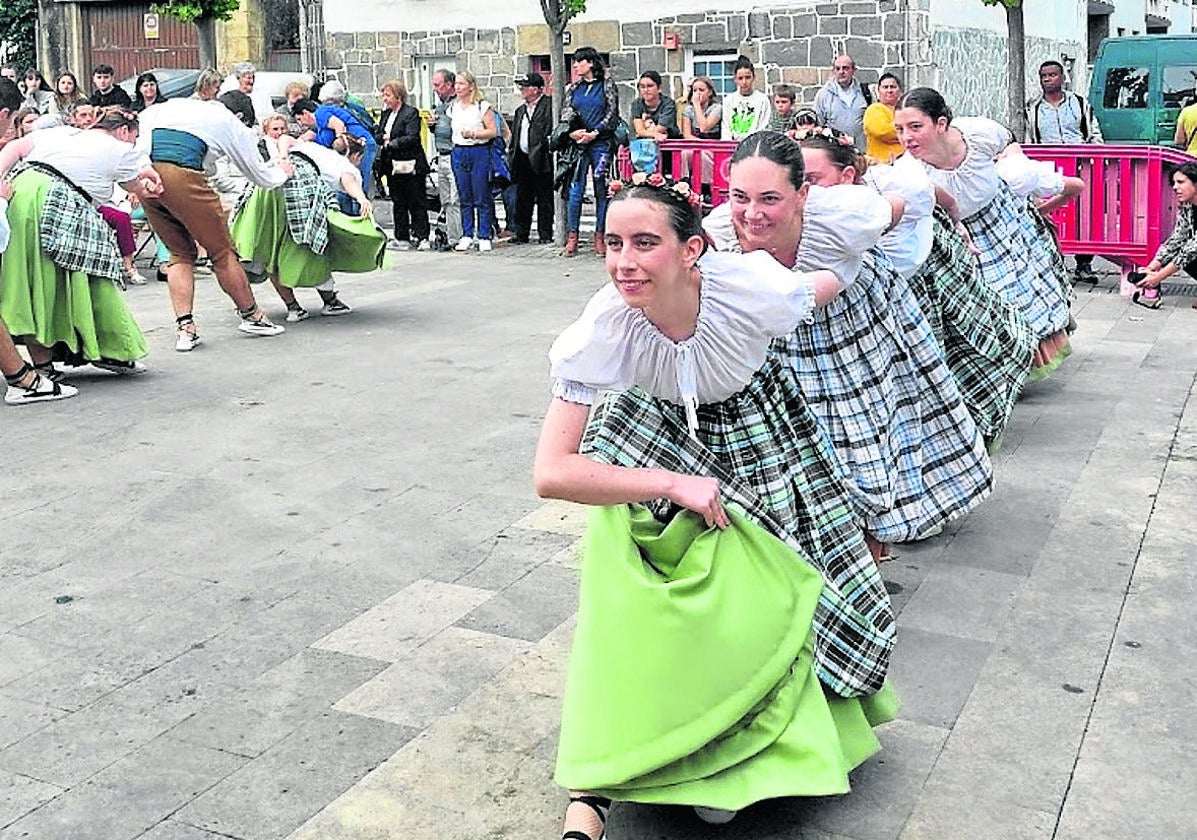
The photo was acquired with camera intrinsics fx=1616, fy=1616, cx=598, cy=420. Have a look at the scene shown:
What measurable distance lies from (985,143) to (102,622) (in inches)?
177

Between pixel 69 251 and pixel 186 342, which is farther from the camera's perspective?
pixel 186 342

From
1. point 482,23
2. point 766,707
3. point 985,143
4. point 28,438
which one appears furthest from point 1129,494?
point 482,23

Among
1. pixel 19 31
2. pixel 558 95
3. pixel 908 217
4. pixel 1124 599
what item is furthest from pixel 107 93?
pixel 19 31

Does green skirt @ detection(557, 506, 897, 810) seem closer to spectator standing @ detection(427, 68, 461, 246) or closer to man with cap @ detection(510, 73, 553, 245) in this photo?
man with cap @ detection(510, 73, 553, 245)

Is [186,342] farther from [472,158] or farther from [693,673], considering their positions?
[693,673]

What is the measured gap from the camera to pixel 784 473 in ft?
12.1

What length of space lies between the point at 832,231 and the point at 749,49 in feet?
51.6

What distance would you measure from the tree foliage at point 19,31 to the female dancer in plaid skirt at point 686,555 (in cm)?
2807

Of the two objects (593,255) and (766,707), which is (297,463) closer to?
(766,707)

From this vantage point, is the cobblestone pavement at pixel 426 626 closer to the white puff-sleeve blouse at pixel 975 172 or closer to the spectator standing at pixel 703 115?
the white puff-sleeve blouse at pixel 975 172

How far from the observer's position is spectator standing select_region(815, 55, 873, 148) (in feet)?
47.5

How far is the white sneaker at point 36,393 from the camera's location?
8203mm

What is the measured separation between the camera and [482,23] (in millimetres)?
21875

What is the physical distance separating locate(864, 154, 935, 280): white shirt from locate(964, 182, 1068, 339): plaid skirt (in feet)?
5.71
